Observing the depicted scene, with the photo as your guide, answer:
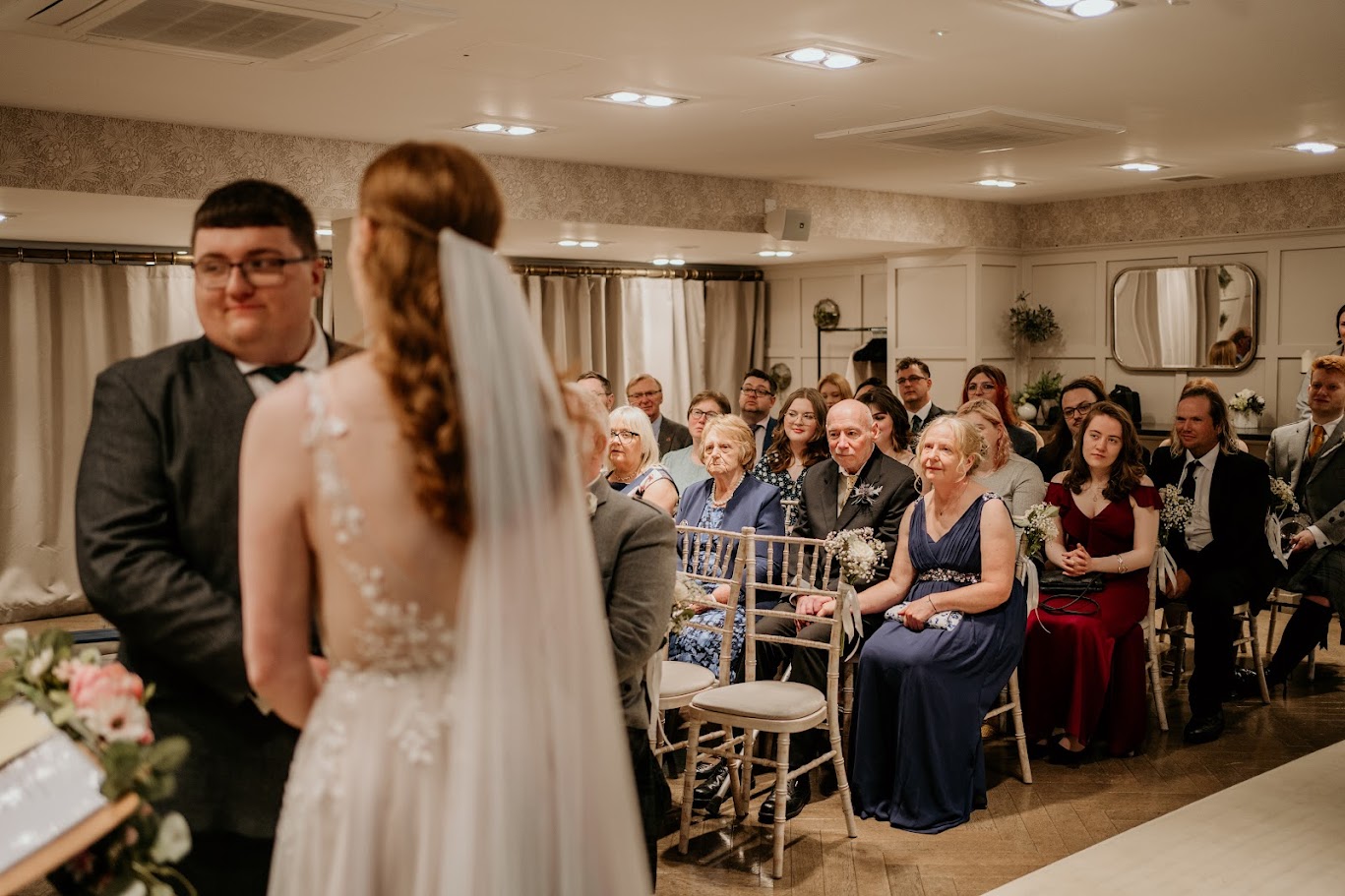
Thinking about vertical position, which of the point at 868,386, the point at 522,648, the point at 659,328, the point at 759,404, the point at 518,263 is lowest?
the point at 522,648

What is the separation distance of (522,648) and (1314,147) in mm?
6298

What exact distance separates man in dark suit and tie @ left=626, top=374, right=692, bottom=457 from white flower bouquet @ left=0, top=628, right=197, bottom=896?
17.8ft

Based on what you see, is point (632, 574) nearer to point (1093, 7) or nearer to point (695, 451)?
point (1093, 7)

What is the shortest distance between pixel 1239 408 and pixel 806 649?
4.97 meters

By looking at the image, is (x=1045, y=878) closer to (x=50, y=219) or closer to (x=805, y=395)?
(x=805, y=395)

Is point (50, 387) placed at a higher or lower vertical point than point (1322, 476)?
higher

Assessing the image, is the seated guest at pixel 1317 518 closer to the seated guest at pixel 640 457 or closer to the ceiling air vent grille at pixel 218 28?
the seated guest at pixel 640 457

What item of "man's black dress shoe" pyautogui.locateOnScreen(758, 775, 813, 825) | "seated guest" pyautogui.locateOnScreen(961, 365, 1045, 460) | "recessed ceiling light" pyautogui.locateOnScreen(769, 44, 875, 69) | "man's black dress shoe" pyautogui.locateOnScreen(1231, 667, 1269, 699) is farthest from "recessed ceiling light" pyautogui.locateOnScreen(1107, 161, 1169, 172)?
"man's black dress shoe" pyautogui.locateOnScreen(758, 775, 813, 825)

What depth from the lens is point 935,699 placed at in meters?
4.07

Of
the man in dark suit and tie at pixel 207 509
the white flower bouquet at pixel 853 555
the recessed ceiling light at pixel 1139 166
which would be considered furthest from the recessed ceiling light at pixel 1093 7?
the recessed ceiling light at pixel 1139 166

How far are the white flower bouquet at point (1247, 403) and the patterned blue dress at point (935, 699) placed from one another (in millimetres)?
4519

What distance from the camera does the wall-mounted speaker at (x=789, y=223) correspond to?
7371 mm

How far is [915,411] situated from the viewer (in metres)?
6.98

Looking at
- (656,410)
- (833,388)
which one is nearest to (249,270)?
(656,410)
